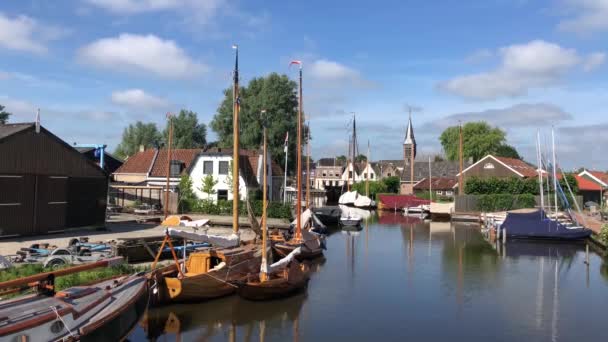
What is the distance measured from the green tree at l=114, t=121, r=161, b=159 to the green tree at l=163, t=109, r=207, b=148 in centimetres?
724

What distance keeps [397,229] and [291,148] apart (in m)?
24.2

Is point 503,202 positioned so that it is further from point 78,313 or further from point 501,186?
point 78,313

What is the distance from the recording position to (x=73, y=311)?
12.5 meters

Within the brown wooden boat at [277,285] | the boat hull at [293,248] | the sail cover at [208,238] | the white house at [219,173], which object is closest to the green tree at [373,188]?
the white house at [219,173]

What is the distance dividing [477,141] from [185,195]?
75228 millimetres

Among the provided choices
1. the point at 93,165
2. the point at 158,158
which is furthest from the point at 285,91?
the point at 93,165

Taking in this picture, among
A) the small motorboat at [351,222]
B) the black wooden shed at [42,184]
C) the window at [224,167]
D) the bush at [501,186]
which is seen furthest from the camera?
the bush at [501,186]

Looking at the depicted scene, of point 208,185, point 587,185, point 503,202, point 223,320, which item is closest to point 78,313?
point 223,320

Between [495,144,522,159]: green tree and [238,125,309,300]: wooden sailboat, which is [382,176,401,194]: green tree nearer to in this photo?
[495,144,522,159]: green tree

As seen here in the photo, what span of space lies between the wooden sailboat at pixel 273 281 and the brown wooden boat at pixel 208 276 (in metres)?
0.64

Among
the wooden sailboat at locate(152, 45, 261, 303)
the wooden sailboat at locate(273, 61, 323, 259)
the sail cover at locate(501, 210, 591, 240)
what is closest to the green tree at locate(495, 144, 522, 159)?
the sail cover at locate(501, 210, 591, 240)

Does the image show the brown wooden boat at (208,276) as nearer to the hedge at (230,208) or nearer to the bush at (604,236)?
the hedge at (230,208)

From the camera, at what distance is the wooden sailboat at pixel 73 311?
11.3 m

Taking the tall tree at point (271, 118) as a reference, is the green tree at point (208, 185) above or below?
below
